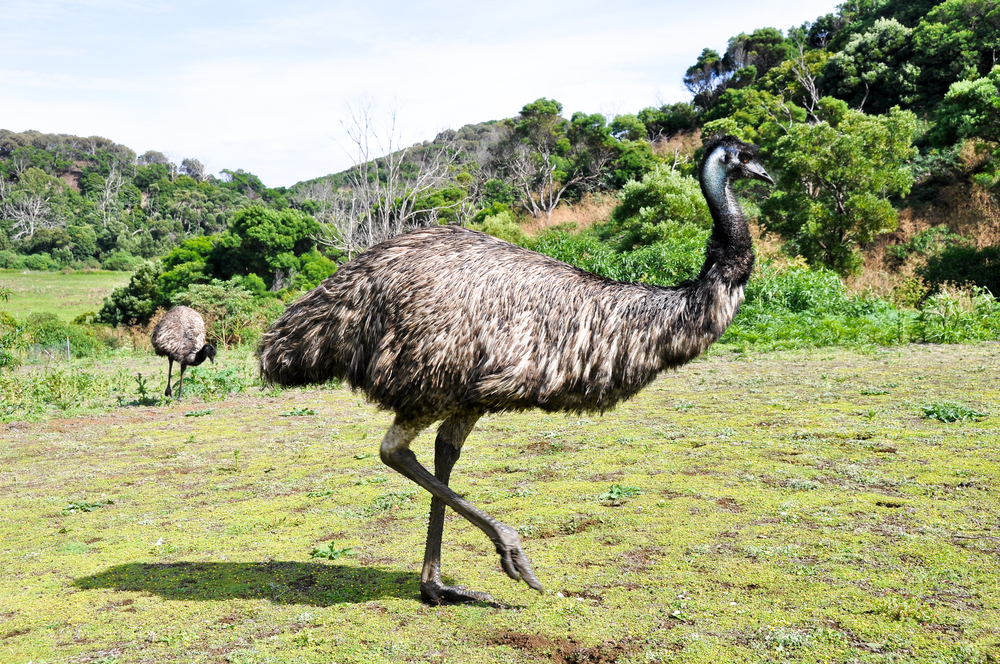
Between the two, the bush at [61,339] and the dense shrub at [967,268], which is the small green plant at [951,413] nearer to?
the dense shrub at [967,268]

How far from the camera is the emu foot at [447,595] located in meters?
4.26

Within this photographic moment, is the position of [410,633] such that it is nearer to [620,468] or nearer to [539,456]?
[620,468]

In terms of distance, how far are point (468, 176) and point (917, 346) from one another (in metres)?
42.1

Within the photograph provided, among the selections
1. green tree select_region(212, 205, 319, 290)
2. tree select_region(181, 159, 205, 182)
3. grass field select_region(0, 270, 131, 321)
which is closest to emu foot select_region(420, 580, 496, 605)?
grass field select_region(0, 270, 131, 321)

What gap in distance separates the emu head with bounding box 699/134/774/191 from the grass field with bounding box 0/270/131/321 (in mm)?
35949

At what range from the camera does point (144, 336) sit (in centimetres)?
2617

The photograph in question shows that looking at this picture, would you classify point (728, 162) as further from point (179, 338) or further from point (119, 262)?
point (119, 262)

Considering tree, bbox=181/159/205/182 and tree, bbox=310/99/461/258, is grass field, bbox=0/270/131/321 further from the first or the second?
tree, bbox=181/159/205/182

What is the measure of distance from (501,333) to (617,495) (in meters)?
2.67

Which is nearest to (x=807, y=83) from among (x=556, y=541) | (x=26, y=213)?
(x=556, y=541)

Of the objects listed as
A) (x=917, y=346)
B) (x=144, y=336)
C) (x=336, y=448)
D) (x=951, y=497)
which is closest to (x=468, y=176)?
(x=144, y=336)

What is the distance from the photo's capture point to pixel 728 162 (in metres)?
4.31

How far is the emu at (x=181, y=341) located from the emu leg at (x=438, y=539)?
9.72m

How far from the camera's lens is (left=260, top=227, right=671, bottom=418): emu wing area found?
3893 millimetres
